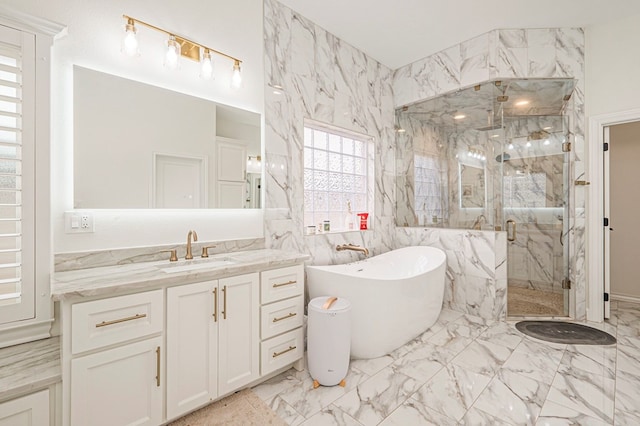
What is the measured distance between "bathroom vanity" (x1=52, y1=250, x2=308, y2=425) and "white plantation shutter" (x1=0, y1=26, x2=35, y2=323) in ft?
0.56

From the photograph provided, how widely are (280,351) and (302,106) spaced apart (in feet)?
7.18

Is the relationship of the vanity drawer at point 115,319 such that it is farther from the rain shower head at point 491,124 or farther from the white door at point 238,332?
the rain shower head at point 491,124

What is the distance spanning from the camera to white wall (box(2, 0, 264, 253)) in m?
1.69

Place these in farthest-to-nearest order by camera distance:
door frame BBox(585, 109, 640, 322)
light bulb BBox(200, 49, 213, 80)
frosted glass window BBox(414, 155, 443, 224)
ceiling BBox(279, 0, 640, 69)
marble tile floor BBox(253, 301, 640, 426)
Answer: frosted glass window BBox(414, 155, 443, 224)
door frame BBox(585, 109, 640, 322)
ceiling BBox(279, 0, 640, 69)
light bulb BBox(200, 49, 213, 80)
marble tile floor BBox(253, 301, 640, 426)

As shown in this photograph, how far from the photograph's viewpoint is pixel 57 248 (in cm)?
167

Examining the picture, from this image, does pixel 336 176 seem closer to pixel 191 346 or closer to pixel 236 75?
pixel 236 75

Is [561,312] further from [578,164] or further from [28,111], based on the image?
[28,111]

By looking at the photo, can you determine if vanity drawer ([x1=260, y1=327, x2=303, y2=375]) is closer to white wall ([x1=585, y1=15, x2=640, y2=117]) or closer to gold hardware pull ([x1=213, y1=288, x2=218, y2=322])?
gold hardware pull ([x1=213, y1=288, x2=218, y2=322])

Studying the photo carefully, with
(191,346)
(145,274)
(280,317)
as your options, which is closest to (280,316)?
(280,317)

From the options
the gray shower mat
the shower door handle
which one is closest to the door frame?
the gray shower mat

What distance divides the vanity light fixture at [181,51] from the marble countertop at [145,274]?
4.48 ft

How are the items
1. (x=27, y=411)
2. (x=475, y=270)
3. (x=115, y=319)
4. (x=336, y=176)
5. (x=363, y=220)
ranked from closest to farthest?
(x=27, y=411) → (x=115, y=319) → (x=475, y=270) → (x=336, y=176) → (x=363, y=220)

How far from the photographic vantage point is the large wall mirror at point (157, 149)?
1759mm

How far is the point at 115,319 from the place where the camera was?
4.50 ft
